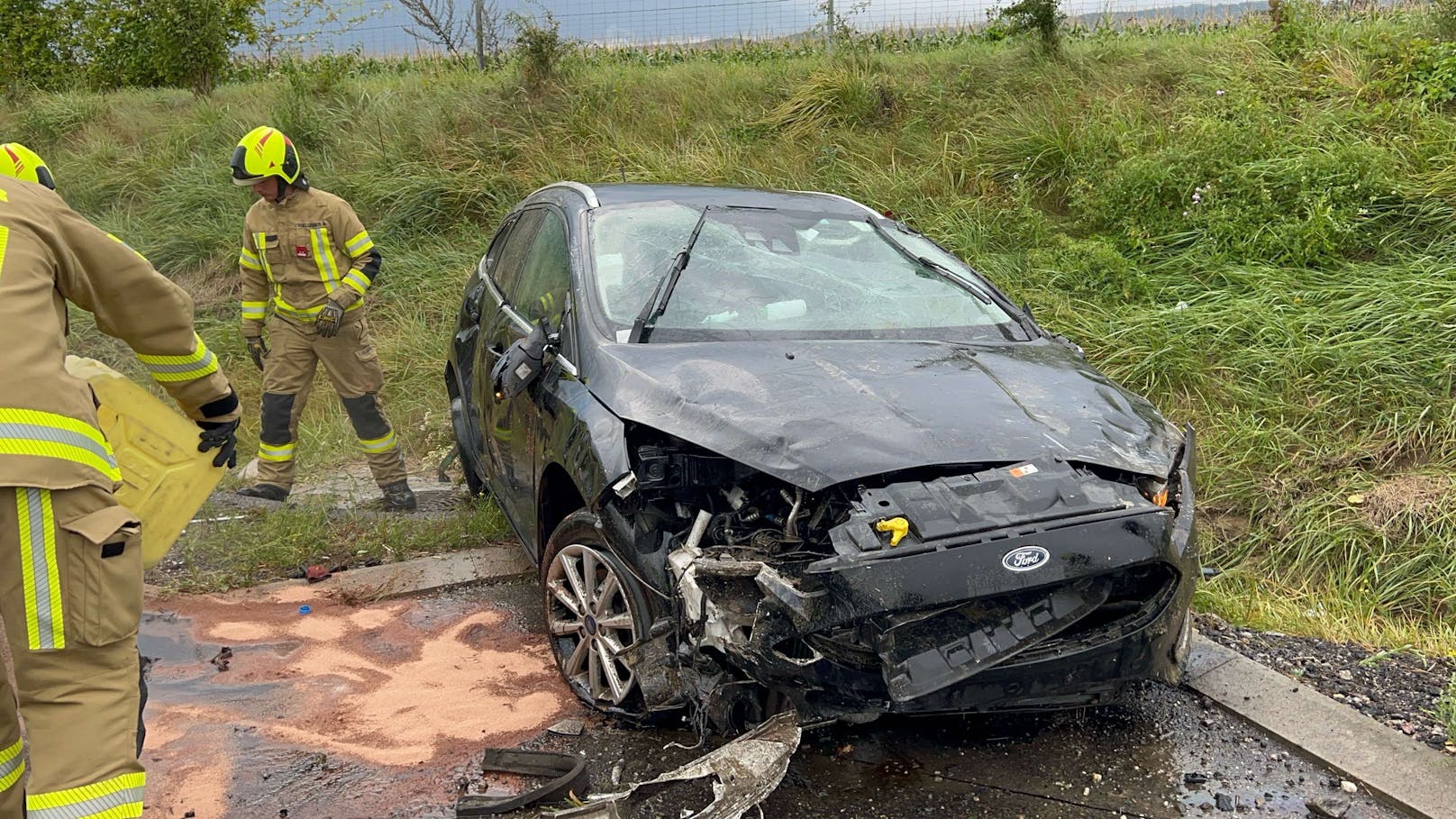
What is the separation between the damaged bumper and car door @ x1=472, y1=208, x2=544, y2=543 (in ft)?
4.08

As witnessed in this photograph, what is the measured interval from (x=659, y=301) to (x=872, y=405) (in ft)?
3.13

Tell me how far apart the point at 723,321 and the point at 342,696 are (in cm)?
169

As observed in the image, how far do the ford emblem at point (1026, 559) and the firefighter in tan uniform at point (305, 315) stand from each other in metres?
3.99

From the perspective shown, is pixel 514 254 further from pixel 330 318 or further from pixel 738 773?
pixel 738 773

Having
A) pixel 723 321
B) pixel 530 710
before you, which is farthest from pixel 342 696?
pixel 723 321

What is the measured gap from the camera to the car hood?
2.75 metres

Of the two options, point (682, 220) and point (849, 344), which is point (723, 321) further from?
point (682, 220)

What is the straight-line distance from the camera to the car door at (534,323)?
363 cm

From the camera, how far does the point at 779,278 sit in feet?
12.7

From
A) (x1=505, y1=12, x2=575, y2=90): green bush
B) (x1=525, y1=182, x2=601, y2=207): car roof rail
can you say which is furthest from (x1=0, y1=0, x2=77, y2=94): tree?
(x1=525, y1=182, x2=601, y2=207): car roof rail

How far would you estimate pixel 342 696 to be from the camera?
3.50 meters

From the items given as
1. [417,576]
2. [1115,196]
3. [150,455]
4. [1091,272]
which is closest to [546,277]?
[417,576]

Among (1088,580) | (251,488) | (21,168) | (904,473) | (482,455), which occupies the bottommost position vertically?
(251,488)

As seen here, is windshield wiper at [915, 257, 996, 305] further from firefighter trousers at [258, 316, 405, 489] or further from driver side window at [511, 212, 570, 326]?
firefighter trousers at [258, 316, 405, 489]
